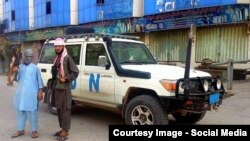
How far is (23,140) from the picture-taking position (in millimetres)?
6543

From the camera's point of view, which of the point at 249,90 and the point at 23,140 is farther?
the point at 249,90

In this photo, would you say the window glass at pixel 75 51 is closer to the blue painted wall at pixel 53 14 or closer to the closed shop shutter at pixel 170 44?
the closed shop shutter at pixel 170 44

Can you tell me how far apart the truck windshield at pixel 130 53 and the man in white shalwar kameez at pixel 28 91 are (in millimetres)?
1702

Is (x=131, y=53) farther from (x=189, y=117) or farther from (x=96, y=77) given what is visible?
(x=189, y=117)

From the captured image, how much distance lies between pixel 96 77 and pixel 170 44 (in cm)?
1280

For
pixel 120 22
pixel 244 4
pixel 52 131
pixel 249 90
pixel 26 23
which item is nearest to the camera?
pixel 52 131

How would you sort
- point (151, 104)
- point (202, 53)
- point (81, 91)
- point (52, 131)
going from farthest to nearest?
point (202, 53) < point (81, 91) < point (52, 131) < point (151, 104)

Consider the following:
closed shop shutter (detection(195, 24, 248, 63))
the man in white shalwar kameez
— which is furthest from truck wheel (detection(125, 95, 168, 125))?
closed shop shutter (detection(195, 24, 248, 63))

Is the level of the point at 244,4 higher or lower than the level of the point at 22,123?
higher

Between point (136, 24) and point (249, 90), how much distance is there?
10.8 meters

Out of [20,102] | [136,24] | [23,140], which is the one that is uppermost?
[136,24]

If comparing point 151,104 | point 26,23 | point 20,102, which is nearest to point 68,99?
point 20,102

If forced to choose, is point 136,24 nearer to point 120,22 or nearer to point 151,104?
point 120,22

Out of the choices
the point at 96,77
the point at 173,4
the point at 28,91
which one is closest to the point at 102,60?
the point at 96,77
